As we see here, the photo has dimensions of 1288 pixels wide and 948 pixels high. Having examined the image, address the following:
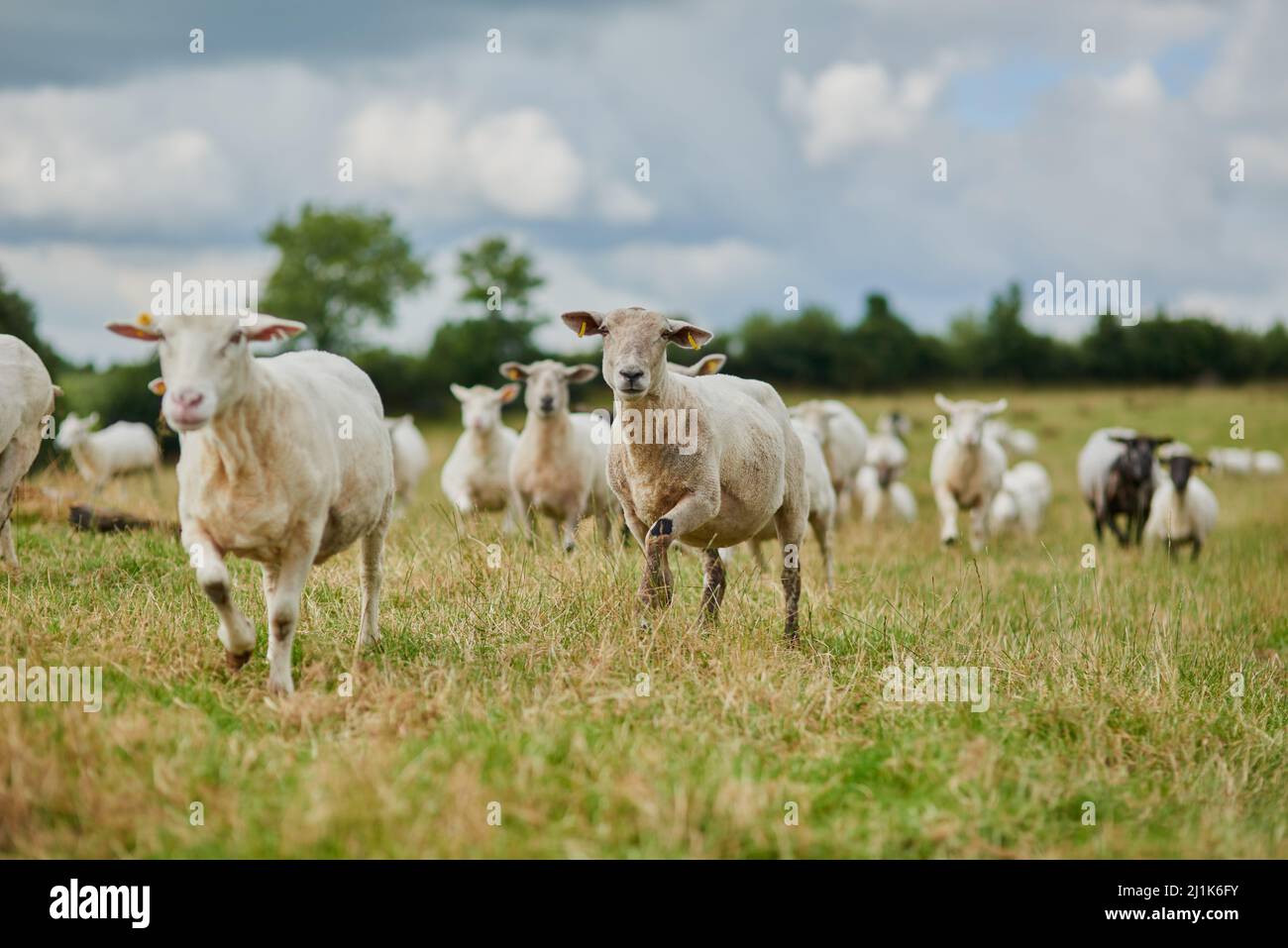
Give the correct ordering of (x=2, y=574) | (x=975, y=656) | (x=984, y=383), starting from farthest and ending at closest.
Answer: (x=984, y=383)
(x=2, y=574)
(x=975, y=656)

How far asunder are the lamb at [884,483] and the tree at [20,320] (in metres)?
15.8

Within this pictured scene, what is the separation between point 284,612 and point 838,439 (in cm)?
1323

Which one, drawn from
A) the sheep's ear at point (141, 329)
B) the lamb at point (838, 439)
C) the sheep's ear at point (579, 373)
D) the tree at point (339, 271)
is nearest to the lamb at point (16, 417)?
the sheep's ear at point (141, 329)

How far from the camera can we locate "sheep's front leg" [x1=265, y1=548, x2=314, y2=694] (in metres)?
5.29

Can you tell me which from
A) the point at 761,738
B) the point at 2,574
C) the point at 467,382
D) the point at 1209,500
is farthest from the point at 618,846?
the point at 467,382

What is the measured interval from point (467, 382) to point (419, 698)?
40.5 metres

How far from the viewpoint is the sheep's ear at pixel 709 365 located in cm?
802

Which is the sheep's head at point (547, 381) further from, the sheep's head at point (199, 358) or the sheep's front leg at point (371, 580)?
the sheep's head at point (199, 358)

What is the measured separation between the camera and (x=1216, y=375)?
53.8 metres

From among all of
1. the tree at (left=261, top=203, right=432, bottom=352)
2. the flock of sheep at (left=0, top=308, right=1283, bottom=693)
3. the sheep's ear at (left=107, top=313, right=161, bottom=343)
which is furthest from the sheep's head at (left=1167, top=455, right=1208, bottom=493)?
the tree at (left=261, top=203, right=432, bottom=352)
